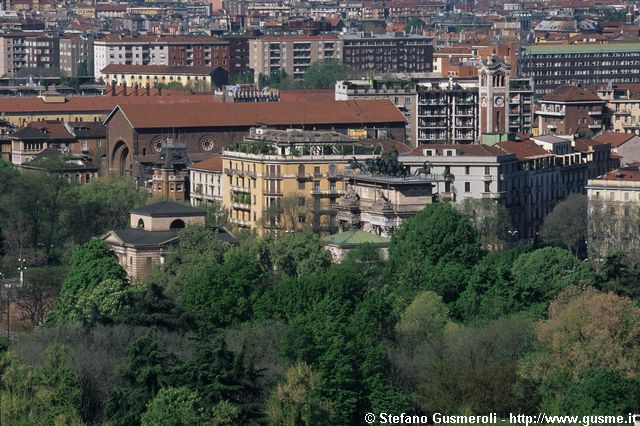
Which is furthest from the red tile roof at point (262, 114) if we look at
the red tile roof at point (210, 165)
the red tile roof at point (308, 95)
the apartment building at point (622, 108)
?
the red tile roof at point (308, 95)

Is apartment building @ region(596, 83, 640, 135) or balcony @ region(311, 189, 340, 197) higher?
balcony @ region(311, 189, 340, 197)

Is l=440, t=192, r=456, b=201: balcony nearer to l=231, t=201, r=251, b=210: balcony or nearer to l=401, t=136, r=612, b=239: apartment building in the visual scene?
l=401, t=136, r=612, b=239: apartment building

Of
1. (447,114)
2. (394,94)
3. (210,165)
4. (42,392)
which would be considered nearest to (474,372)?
(42,392)

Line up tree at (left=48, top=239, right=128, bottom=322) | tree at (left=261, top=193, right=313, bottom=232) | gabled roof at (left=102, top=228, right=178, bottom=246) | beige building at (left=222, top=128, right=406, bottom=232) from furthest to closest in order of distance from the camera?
beige building at (left=222, top=128, right=406, bottom=232) < tree at (left=261, top=193, right=313, bottom=232) < gabled roof at (left=102, top=228, right=178, bottom=246) < tree at (left=48, top=239, right=128, bottom=322)

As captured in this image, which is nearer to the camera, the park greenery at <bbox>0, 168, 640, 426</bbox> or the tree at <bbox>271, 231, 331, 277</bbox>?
the park greenery at <bbox>0, 168, 640, 426</bbox>

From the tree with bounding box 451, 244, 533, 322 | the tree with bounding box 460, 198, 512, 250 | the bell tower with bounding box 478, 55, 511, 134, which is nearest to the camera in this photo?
the tree with bounding box 451, 244, 533, 322

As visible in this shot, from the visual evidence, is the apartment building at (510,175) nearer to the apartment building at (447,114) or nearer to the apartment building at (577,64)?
the apartment building at (447,114)

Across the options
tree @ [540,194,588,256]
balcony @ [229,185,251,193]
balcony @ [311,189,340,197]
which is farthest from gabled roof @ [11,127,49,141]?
tree @ [540,194,588,256]
